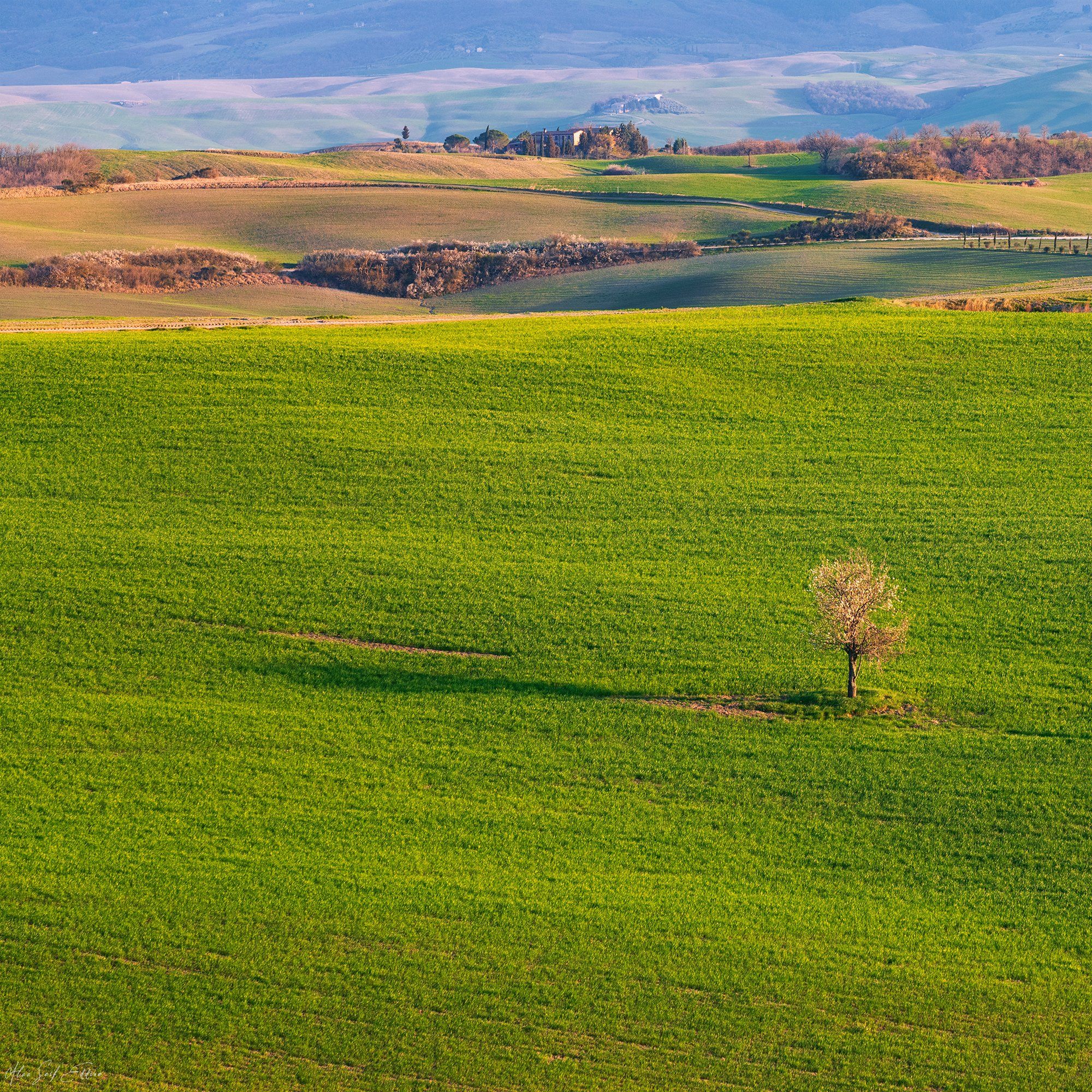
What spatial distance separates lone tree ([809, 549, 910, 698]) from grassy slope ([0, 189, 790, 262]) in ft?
246

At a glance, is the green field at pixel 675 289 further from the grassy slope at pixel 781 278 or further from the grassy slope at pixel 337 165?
the grassy slope at pixel 337 165

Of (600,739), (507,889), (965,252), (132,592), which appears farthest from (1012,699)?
(965,252)

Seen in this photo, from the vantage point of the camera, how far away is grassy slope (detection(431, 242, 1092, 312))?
2606 inches

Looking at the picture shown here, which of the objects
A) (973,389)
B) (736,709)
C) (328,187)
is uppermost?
(328,187)

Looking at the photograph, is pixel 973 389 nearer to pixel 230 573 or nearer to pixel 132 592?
pixel 230 573

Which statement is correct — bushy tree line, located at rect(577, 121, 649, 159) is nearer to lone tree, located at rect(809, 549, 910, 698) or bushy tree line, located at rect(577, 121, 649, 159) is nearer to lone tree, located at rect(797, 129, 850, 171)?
lone tree, located at rect(797, 129, 850, 171)

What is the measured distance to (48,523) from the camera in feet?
112

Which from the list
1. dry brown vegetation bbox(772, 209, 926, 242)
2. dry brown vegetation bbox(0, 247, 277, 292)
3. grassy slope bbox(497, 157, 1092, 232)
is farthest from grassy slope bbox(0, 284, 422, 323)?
grassy slope bbox(497, 157, 1092, 232)

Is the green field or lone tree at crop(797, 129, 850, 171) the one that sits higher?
lone tree at crop(797, 129, 850, 171)

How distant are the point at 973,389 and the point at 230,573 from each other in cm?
2900
